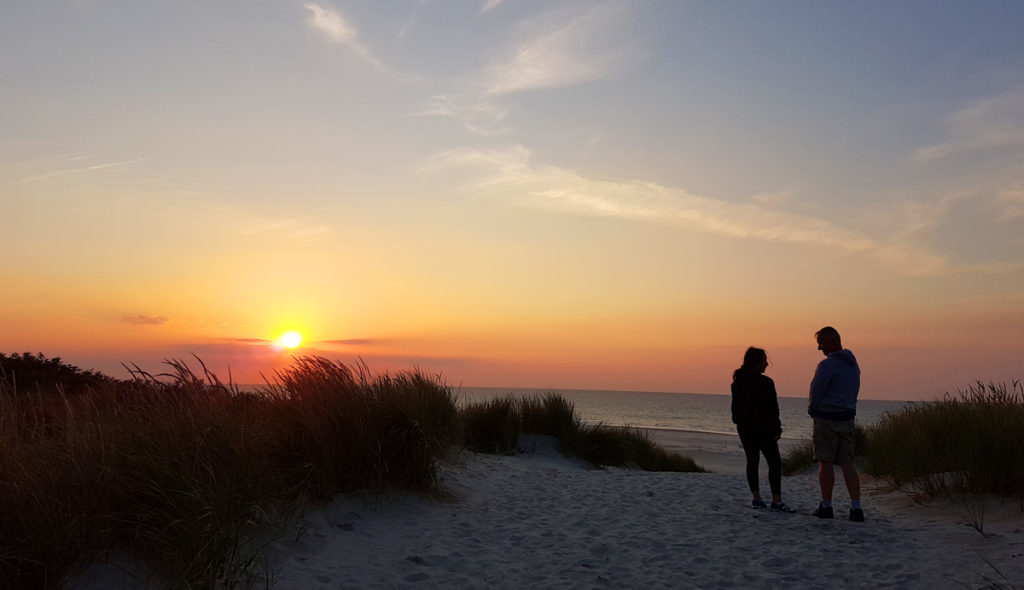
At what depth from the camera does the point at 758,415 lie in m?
8.98

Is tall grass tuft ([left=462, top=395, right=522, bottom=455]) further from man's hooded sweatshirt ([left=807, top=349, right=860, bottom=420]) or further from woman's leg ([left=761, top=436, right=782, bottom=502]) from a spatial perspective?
man's hooded sweatshirt ([left=807, top=349, right=860, bottom=420])

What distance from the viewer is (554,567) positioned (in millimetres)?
6137

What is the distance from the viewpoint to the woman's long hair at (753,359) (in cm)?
908

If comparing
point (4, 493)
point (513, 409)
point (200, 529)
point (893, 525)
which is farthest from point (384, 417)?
point (513, 409)

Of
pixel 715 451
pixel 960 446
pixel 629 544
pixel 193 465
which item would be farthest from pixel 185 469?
pixel 715 451

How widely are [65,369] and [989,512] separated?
15.5 m

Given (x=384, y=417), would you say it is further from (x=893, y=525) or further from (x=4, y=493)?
(x=893, y=525)

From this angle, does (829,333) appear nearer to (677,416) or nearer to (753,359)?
(753,359)

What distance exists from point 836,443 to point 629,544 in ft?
9.76

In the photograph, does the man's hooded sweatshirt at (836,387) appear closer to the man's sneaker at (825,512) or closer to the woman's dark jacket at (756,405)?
the woman's dark jacket at (756,405)

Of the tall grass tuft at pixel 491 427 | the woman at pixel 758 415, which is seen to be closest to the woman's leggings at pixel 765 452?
the woman at pixel 758 415

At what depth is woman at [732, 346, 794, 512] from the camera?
896 centimetres

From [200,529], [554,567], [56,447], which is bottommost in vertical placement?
[554,567]

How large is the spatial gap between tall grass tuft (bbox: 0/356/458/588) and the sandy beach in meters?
0.42
